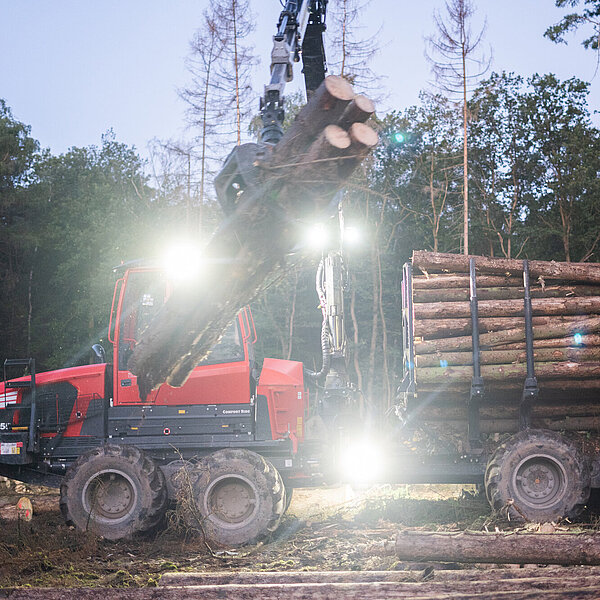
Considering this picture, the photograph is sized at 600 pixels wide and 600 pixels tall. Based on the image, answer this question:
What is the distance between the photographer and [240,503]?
8.82 metres

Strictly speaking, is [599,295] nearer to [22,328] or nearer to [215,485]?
[215,485]

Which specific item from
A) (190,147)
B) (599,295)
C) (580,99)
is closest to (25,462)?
(599,295)

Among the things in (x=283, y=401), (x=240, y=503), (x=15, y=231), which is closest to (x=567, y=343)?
(x=283, y=401)

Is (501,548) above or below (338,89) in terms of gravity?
below

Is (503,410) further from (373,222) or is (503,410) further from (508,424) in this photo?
(373,222)

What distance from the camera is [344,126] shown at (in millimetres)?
5516

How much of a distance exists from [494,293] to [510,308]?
0.28 metres

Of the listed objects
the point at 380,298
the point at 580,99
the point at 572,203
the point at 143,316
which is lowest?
the point at 143,316

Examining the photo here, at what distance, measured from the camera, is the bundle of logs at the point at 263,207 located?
5.43 meters

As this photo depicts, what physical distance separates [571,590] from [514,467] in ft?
12.9

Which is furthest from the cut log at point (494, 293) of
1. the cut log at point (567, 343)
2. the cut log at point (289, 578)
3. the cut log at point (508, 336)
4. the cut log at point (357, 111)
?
the cut log at point (357, 111)

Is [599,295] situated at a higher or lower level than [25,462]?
higher

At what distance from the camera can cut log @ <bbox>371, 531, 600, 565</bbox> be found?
5891 mm

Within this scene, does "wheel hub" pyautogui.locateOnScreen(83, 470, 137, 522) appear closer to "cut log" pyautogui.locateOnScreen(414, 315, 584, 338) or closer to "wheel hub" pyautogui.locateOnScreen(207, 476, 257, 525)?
"wheel hub" pyautogui.locateOnScreen(207, 476, 257, 525)
